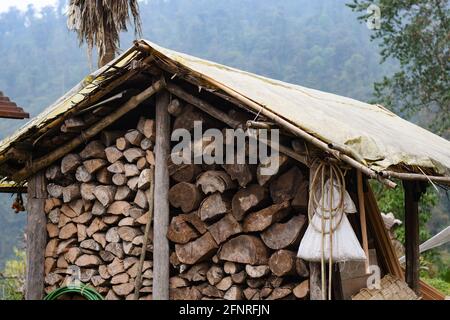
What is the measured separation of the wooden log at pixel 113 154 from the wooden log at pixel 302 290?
2.16m

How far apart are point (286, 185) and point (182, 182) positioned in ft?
3.43

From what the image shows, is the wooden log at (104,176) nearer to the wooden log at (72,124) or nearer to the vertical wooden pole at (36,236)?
the wooden log at (72,124)

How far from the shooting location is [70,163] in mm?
6727

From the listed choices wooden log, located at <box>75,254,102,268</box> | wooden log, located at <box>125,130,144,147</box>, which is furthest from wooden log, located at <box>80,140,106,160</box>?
wooden log, located at <box>75,254,102,268</box>

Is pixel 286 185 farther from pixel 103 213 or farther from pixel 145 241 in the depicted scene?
pixel 103 213

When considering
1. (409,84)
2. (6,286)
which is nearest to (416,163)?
(6,286)

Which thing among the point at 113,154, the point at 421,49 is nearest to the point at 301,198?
the point at 113,154

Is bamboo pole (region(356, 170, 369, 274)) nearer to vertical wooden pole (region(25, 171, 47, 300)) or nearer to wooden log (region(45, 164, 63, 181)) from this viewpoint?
wooden log (region(45, 164, 63, 181))

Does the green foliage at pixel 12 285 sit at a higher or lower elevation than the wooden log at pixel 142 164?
lower

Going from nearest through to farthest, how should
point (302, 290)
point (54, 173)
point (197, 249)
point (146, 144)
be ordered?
point (302, 290) < point (197, 249) < point (146, 144) < point (54, 173)

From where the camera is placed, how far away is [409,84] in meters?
20.3

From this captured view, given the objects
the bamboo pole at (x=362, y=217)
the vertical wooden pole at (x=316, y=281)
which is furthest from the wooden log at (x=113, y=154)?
the bamboo pole at (x=362, y=217)

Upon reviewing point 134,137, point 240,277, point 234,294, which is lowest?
point 234,294

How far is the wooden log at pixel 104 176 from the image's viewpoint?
6621 millimetres
